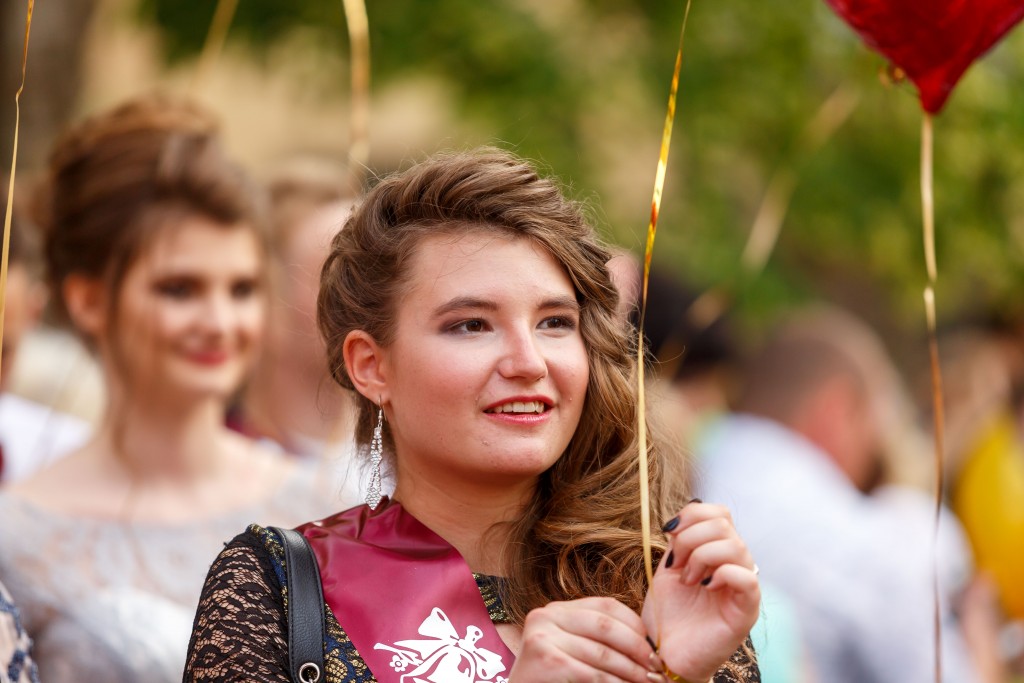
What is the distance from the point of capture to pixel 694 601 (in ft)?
6.90

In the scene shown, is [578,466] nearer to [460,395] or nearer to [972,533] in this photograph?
[460,395]

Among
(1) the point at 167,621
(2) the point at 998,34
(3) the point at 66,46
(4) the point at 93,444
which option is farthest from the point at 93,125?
(3) the point at 66,46

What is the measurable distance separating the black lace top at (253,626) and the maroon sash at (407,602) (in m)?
0.03

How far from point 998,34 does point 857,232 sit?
4.27 meters

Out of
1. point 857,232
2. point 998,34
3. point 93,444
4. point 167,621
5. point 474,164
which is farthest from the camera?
point 857,232

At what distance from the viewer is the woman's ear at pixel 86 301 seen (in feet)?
13.6

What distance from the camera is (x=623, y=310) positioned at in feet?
8.86

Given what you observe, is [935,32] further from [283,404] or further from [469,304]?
[283,404]

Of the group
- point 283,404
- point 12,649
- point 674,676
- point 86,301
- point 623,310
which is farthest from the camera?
point 283,404

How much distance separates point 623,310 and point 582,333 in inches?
9.7

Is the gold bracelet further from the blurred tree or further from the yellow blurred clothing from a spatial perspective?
the blurred tree

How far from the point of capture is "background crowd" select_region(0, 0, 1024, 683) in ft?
13.4

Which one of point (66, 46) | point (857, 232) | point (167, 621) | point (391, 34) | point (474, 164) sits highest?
point (66, 46)

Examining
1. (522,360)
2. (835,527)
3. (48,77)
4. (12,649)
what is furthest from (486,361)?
(48,77)
